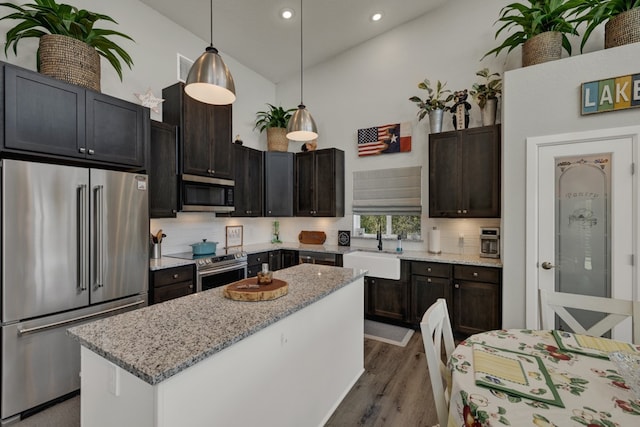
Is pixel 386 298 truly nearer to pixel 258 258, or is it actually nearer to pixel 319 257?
pixel 319 257

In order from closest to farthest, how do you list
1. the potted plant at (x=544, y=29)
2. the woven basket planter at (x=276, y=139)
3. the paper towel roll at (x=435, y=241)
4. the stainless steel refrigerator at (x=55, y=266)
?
1. the stainless steel refrigerator at (x=55, y=266)
2. the potted plant at (x=544, y=29)
3. the paper towel roll at (x=435, y=241)
4. the woven basket planter at (x=276, y=139)

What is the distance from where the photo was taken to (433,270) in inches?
136

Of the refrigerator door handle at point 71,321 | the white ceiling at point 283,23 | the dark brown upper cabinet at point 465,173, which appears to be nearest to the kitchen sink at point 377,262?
the dark brown upper cabinet at point 465,173

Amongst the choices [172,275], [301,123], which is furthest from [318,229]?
[301,123]

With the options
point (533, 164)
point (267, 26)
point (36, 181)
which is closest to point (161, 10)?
point (267, 26)

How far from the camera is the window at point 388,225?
167 inches

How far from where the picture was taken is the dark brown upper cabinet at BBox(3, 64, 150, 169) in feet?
6.69

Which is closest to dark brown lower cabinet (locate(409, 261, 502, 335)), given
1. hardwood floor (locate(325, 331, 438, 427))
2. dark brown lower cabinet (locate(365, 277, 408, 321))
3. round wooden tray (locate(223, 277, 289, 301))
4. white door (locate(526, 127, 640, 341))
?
dark brown lower cabinet (locate(365, 277, 408, 321))

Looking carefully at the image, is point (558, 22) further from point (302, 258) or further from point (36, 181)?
point (36, 181)

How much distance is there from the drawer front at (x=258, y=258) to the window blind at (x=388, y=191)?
5.20 feet

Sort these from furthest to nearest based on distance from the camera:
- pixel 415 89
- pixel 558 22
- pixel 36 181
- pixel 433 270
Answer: pixel 415 89 < pixel 433 270 < pixel 558 22 < pixel 36 181

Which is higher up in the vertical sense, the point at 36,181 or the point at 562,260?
the point at 36,181

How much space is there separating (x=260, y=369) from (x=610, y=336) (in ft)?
10.0

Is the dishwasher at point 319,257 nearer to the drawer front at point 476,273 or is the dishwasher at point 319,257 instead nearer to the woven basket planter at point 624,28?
the drawer front at point 476,273
